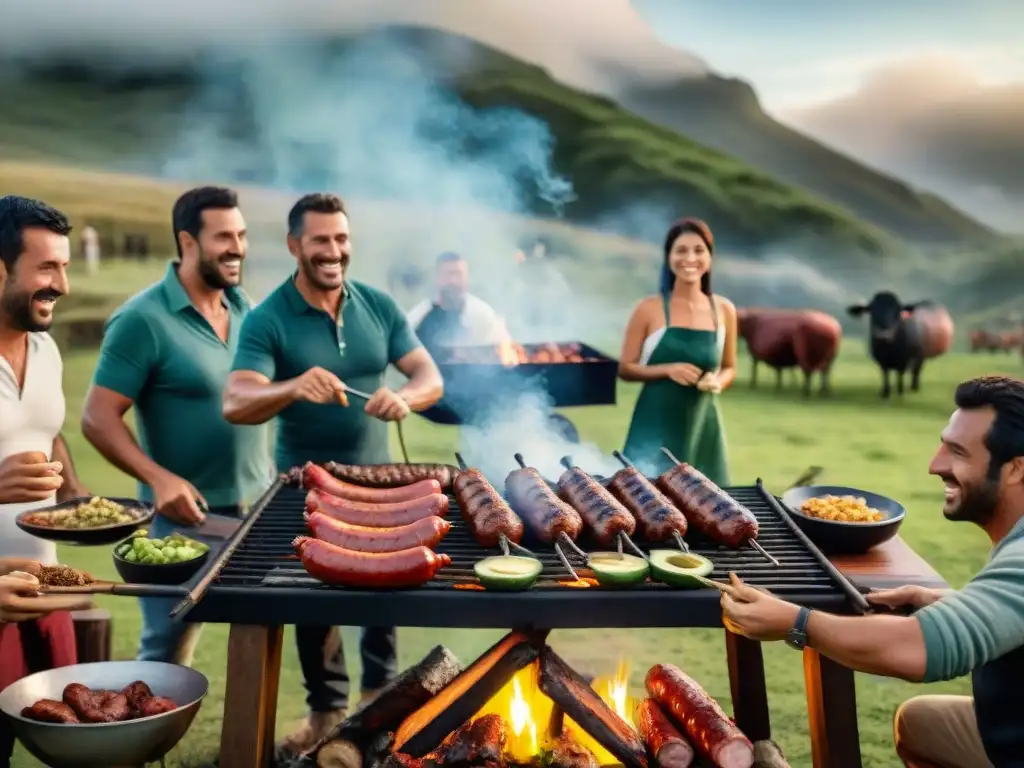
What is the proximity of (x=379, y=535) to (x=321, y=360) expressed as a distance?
1.64 metres

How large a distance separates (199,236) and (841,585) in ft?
11.1

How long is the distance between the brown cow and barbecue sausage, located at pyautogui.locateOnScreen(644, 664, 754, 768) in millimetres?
12879

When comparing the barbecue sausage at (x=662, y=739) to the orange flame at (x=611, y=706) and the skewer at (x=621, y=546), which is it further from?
the skewer at (x=621, y=546)

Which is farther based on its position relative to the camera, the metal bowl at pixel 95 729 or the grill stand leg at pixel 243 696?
the grill stand leg at pixel 243 696

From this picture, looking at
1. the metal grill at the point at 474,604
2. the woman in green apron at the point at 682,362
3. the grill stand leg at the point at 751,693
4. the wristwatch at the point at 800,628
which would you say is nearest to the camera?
the wristwatch at the point at 800,628

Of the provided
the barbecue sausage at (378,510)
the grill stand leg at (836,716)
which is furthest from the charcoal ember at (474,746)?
the grill stand leg at (836,716)

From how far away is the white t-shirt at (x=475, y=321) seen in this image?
853 cm

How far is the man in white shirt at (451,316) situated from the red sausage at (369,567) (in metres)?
5.35

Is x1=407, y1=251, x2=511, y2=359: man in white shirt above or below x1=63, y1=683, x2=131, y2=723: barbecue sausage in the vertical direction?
above

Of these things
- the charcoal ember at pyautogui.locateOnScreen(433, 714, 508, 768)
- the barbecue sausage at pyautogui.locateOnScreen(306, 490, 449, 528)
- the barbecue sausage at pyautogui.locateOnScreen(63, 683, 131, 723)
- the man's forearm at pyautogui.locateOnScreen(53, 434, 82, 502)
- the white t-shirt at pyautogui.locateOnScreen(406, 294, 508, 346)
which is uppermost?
the white t-shirt at pyautogui.locateOnScreen(406, 294, 508, 346)

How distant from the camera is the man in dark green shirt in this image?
15.0 ft

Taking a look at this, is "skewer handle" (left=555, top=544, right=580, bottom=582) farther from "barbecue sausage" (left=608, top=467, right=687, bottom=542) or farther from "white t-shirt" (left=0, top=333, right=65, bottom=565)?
"white t-shirt" (left=0, top=333, right=65, bottom=565)

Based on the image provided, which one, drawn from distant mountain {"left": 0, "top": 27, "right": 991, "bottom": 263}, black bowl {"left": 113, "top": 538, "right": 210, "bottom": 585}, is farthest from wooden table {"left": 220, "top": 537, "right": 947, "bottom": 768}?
distant mountain {"left": 0, "top": 27, "right": 991, "bottom": 263}

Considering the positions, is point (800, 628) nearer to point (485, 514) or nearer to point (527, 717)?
point (485, 514)
